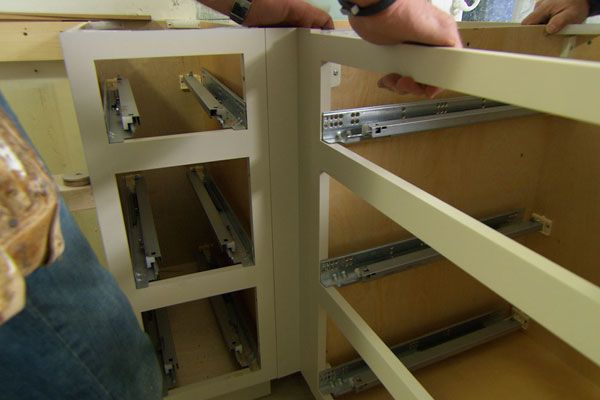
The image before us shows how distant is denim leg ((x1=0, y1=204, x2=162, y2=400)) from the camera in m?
0.36

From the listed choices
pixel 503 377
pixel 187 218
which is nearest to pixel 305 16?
pixel 503 377

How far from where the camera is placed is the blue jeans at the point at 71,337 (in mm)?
355

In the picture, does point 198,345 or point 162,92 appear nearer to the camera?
point 198,345

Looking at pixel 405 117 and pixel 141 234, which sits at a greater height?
pixel 405 117

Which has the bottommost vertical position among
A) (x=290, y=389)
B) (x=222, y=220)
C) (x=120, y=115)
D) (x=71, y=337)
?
(x=290, y=389)

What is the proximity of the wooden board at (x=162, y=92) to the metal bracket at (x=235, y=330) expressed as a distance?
0.65 meters

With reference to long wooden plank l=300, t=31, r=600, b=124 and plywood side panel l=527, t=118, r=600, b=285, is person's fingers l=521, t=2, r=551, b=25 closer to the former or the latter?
plywood side panel l=527, t=118, r=600, b=285

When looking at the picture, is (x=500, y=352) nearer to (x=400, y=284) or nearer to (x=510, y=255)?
(x=400, y=284)

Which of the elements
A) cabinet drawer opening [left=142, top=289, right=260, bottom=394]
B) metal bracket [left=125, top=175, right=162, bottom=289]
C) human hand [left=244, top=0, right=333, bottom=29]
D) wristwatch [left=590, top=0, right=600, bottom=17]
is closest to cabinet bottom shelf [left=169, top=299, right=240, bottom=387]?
cabinet drawer opening [left=142, top=289, right=260, bottom=394]

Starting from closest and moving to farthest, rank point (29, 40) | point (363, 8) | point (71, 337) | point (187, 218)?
point (71, 337) → point (363, 8) → point (29, 40) → point (187, 218)

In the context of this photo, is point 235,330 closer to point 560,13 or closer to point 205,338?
point 205,338

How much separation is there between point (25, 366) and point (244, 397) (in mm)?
866

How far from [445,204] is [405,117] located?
0.41 m

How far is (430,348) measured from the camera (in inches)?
44.7
